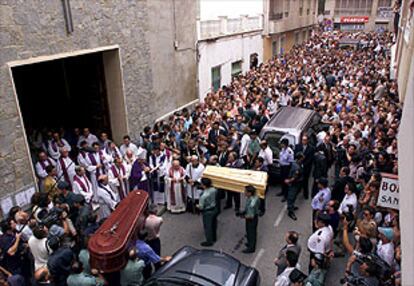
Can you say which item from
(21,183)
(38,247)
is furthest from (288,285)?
(21,183)

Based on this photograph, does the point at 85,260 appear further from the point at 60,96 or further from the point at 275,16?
the point at 275,16

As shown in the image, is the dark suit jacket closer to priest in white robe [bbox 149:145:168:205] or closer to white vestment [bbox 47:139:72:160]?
priest in white robe [bbox 149:145:168:205]

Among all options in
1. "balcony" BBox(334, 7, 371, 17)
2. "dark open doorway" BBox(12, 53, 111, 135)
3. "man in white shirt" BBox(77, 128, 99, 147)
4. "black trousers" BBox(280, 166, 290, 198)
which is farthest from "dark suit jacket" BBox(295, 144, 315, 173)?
"balcony" BBox(334, 7, 371, 17)

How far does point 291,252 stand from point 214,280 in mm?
1163

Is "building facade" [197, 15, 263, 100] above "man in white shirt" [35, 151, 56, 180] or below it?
above

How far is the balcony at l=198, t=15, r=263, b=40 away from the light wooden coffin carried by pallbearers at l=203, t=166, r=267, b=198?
8652 millimetres

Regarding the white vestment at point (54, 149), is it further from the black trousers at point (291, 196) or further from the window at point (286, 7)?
the window at point (286, 7)

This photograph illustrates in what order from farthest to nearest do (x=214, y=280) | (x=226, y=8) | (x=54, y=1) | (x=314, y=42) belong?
(x=314, y=42)
(x=226, y=8)
(x=54, y=1)
(x=214, y=280)

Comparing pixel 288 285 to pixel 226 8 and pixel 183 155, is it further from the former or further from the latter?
pixel 226 8

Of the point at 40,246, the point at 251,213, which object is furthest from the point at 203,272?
the point at 40,246

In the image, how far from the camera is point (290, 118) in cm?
1082

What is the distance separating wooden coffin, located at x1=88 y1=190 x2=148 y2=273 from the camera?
5.38 meters

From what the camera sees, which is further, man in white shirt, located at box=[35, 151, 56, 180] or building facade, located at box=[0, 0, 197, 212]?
man in white shirt, located at box=[35, 151, 56, 180]

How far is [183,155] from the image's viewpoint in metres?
9.55
